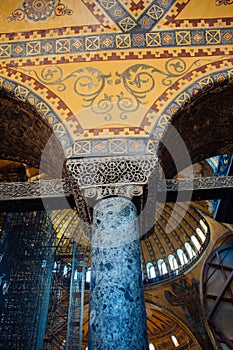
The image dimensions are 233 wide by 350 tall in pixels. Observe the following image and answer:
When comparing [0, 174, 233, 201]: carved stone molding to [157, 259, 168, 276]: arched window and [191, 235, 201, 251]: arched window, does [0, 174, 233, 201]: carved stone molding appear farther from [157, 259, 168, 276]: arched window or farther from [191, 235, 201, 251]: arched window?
[157, 259, 168, 276]: arched window

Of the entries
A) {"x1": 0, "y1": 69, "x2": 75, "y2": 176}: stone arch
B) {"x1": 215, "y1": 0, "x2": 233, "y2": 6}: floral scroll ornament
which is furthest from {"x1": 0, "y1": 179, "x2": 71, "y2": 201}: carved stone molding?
{"x1": 215, "y1": 0, "x2": 233, "y2": 6}: floral scroll ornament

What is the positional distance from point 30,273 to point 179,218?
7.58 meters

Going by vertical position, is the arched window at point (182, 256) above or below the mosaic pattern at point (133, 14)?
below

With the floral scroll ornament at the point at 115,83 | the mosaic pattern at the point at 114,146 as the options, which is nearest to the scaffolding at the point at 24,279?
the mosaic pattern at the point at 114,146

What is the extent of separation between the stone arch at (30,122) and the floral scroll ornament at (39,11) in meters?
1.08

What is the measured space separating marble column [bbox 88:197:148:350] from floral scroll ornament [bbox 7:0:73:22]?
326 centimetres

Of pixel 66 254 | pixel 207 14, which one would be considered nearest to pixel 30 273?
pixel 66 254

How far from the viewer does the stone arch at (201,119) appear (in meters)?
5.22

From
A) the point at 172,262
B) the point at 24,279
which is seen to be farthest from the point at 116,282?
the point at 172,262

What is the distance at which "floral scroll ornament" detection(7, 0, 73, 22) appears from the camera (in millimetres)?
6094

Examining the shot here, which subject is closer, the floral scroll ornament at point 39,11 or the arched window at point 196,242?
the floral scroll ornament at point 39,11

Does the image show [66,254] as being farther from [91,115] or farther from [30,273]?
[91,115]

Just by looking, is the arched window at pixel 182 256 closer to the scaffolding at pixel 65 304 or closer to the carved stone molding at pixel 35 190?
the scaffolding at pixel 65 304

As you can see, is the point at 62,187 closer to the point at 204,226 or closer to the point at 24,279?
the point at 24,279
